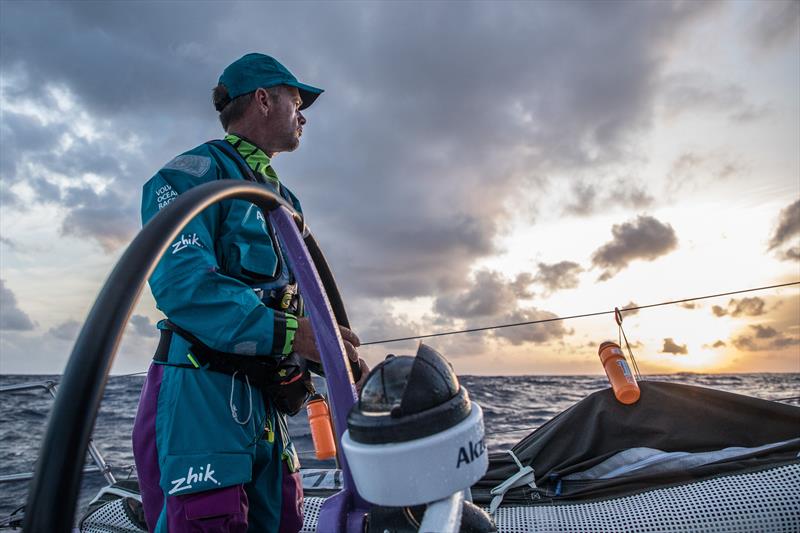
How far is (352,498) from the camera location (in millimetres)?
1159

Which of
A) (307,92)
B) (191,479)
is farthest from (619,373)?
(191,479)

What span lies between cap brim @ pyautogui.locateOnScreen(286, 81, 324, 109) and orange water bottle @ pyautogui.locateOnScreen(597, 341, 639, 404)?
2.49m

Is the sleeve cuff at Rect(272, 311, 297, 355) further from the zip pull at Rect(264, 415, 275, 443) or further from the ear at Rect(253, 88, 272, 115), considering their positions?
the ear at Rect(253, 88, 272, 115)

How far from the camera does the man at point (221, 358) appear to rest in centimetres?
146

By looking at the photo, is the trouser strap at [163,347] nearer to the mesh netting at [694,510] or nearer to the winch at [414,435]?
the winch at [414,435]

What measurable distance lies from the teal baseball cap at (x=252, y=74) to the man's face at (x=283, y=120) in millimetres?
52

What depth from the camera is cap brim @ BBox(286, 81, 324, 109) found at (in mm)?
2223

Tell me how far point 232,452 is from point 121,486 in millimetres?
2444

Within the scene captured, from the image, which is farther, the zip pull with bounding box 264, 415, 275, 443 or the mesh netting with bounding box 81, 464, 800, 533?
the mesh netting with bounding box 81, 464, 800, 533

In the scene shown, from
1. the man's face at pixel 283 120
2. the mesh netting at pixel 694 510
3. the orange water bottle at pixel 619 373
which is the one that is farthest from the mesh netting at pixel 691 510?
the man's face at pixel 283 120

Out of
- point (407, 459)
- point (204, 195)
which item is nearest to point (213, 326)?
point (204, 195)

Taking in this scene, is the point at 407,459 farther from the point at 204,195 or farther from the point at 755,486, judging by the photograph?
the point at 755,486

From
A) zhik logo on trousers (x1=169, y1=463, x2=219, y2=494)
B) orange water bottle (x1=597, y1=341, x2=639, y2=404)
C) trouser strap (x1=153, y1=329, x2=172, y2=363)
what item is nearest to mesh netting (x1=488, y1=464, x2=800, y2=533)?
orange water bottle (x1=597, y1=341, x2=639, y2=404)

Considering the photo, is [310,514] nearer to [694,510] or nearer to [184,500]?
[184,500]
